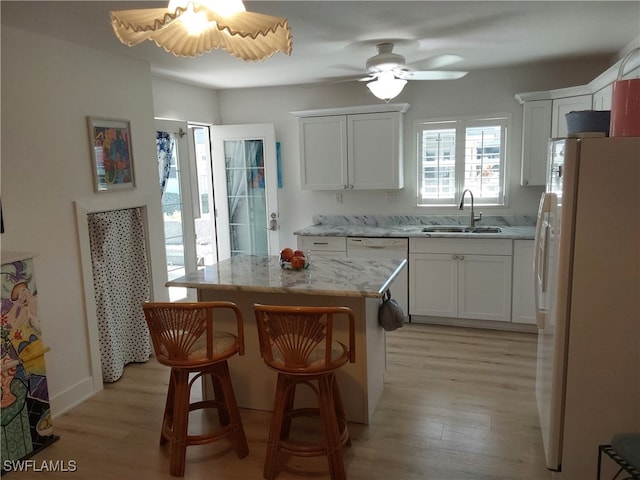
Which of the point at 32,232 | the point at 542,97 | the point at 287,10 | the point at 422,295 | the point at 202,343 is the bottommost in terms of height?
the point at 422,295

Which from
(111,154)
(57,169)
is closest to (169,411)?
(57,169)

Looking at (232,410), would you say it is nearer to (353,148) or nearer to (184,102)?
(353,148)

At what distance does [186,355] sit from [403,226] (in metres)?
3.13

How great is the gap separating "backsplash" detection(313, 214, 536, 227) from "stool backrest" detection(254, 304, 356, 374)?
2.91 m

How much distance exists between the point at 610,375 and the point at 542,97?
2854mm

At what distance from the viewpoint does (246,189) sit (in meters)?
5.41

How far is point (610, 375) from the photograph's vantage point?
2.10 meters

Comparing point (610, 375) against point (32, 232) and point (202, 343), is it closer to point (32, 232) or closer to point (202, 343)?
point (202, 343)

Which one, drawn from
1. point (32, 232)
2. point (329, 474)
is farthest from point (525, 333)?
point (32, 232)

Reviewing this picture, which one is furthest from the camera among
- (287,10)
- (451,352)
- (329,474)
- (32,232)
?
(451,352)

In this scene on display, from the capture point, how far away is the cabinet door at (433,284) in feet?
14.5

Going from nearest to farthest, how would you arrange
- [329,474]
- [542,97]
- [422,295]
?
1. [329,474]
2. [542,97]
3. [422,295]

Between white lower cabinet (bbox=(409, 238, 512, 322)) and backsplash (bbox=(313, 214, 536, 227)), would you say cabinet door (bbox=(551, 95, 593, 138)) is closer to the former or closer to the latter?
backsplash (bbox=(313, 214, 536, 227))

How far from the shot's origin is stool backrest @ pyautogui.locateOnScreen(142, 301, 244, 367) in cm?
225
